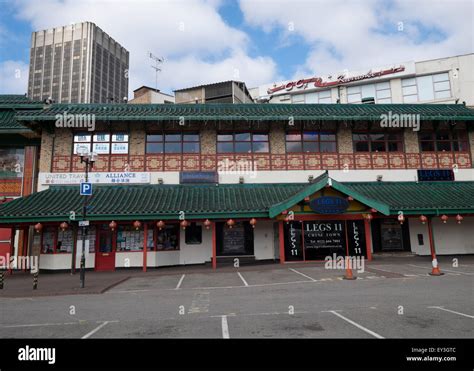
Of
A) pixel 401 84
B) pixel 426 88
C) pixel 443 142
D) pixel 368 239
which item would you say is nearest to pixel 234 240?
pixel 368 239

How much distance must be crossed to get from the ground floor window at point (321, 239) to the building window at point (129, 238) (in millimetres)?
8682

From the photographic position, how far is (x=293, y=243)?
1952 cm

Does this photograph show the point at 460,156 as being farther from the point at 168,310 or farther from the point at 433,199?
the point at 168,310

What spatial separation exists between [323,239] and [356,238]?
6.58 ft

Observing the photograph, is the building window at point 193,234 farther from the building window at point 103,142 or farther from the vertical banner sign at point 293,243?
the building window at point 103,142

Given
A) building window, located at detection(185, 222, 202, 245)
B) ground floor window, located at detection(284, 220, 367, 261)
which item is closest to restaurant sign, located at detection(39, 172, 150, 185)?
building window, located at detection(185, 222, 202, 245)

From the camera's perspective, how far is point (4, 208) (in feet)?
56.9

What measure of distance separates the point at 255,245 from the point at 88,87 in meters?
133

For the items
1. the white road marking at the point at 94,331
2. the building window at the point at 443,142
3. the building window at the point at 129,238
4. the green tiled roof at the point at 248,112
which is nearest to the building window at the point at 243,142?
the green tiled roof at the point at 248,112

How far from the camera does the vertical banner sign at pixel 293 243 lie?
19.4 metres

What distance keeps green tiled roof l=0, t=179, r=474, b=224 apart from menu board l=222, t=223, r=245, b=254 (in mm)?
2472

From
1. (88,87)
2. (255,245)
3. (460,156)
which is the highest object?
(88,87)

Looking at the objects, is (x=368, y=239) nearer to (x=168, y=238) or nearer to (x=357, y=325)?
(x=168, y=238)

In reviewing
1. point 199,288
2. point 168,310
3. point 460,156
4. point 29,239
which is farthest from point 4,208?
point 460,156
